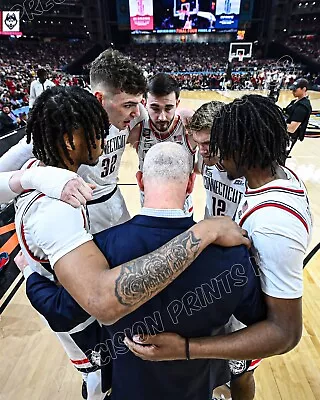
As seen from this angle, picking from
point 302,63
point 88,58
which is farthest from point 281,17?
point 88,58

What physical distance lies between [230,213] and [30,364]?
178 cm

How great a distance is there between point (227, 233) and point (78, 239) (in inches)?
18.4

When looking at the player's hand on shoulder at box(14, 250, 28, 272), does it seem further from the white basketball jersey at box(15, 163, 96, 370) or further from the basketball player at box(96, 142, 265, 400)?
the basketball player at box(96, 142, 265, 400)

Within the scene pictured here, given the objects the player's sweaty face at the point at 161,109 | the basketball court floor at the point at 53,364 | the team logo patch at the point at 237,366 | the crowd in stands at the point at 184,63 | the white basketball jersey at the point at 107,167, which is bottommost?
the crowd in stands at the point at 184,63

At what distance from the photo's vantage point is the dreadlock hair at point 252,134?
1334mm

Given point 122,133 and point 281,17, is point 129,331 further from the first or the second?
point 281,17

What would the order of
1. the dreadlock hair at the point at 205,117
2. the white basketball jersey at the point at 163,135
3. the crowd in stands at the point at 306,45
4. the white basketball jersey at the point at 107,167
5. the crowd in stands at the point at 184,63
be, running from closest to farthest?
the dreadlock hair at the point at 205,117
the white basketball jersey at the point at 107,167
the white basketball jersey at the point at 163,135
the crowd in stands at the point at 184,63
the crowd in stands at the point at 306,45

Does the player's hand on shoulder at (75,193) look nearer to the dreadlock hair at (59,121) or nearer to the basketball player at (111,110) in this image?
the dreadlock hair at (59,121)

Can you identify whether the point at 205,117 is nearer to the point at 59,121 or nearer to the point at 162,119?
the point at 162,119

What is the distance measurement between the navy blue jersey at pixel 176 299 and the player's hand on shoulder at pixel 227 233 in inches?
0.9

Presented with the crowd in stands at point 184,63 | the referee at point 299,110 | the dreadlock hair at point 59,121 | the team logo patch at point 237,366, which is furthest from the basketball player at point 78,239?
the crowd in stands at point 184,63

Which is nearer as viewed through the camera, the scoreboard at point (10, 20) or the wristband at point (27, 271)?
the wristband at point (27, 271)

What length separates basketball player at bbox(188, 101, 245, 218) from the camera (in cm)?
208

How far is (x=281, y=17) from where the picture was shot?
108 feet
